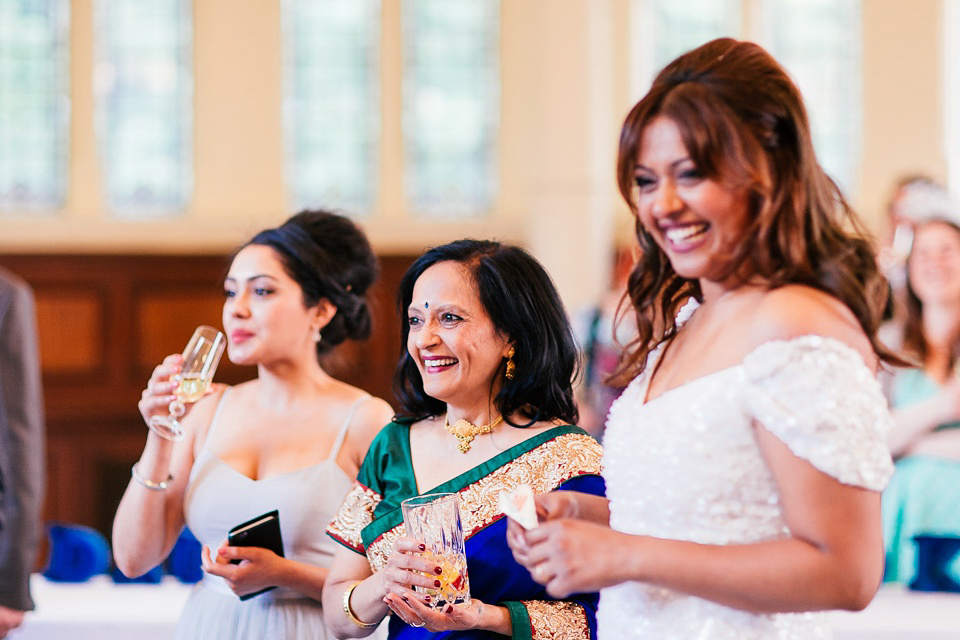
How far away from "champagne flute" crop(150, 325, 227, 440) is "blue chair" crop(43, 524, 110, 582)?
144 centimetres

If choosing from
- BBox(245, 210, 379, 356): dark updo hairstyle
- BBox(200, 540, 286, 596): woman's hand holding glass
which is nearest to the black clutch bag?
BBox(200, 540, 286, 596): woman's hand holding glass

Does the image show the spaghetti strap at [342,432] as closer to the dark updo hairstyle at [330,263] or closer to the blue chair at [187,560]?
the dark updo hairstyle at [330,263]

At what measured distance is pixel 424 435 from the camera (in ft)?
7.11

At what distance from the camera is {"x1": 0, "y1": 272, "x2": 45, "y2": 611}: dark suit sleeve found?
101 inches

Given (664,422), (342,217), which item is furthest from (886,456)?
(342,217)

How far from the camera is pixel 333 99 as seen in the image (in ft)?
30.2

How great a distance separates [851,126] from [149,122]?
19.0 ft

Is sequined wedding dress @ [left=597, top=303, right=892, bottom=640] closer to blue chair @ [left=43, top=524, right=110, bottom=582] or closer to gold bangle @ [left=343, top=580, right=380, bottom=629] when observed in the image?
gold bangle @ [left=343, top=580, right=380, bottom=629]

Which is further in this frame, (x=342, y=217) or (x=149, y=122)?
(x=149, y=122)

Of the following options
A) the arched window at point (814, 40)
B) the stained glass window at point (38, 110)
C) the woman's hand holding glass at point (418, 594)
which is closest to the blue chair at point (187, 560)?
the woman's hand holding glass at point (418, 594)

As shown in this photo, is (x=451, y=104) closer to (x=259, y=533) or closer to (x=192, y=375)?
(x=192, y=375)

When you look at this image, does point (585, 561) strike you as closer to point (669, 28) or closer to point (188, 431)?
point (188, 431)

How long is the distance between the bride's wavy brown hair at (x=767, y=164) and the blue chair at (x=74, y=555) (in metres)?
2.78

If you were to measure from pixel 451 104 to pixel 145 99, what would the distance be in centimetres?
251
